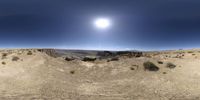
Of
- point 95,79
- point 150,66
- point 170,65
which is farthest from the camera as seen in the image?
point 170,65

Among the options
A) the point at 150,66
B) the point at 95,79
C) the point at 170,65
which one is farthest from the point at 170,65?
the point at 95,79

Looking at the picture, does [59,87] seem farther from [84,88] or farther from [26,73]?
[26,73]

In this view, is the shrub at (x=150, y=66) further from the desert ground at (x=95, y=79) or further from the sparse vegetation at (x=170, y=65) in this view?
the sparse vegetation at (x=170, y=65)

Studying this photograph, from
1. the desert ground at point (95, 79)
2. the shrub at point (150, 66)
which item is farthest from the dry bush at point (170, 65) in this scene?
the shrub at point (150, 66)

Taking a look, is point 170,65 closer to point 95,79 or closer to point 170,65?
point 170,65

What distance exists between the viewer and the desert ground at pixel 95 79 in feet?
109

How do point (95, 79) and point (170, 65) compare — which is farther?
point (170, 65)

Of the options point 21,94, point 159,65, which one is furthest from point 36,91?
point 159,65

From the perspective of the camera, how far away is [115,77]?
139ft

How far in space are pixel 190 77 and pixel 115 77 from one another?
1087 centimetres

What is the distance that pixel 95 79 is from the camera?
1650 inches

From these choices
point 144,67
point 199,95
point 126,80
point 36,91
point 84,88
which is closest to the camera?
point 199,95

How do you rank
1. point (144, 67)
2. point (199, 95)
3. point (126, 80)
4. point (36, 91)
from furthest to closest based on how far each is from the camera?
point (144, 67) → point (126, 80) → point (36, 91) → point (199, 95)

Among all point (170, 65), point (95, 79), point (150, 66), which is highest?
point (170, 65)
